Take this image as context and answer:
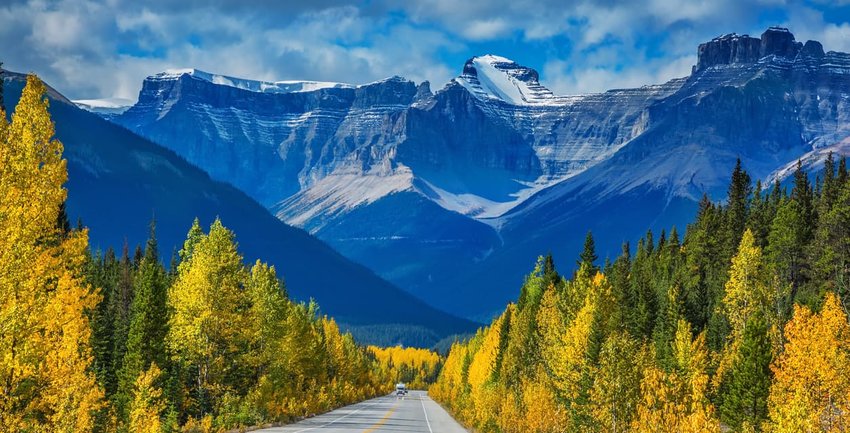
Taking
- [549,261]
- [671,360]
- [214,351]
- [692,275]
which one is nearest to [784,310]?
[671,360]

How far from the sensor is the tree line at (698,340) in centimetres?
4375

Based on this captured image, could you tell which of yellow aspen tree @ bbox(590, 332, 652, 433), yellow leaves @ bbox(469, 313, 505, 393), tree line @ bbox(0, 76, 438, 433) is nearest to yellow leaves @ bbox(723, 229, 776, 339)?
yellow leaves @ bbox(469, 313, 505, 393)

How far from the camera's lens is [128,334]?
222 ft

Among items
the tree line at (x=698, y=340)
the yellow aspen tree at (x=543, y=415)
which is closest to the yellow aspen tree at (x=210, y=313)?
the yellow aspen tree at (x=543, y=415)

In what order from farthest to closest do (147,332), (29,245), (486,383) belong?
(486,383)
(147,332)
(29,245)

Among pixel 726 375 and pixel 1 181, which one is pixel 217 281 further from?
pixel 726 375

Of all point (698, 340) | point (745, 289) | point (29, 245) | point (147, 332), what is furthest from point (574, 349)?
point (29, 245)

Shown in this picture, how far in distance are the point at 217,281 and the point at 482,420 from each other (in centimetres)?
2589

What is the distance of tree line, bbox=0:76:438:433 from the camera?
1110 inches

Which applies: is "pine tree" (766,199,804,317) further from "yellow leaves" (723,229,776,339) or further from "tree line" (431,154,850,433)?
"yellow leaves" (723,229,776,339)

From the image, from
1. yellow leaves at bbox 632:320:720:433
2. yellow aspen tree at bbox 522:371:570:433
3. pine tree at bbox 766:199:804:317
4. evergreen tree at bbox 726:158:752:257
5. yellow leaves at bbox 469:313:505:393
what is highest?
evergreen tree at bbox 726:158:752:257

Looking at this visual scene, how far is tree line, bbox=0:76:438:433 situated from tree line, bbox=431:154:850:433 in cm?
1725

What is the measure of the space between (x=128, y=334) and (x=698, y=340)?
51.0 metres

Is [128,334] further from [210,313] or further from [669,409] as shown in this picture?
[669,409]
